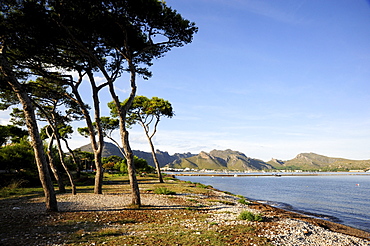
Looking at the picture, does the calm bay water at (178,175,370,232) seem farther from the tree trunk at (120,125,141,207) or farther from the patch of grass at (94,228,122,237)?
the patch of grass at (94,228,122,237)

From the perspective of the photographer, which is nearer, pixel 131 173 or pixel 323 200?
pixel 131 173

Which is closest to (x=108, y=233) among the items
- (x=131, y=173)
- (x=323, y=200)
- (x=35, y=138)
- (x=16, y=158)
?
(x=131, y=173)

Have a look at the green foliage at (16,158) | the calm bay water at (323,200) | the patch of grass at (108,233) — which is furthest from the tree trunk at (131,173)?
the green foliage at (16,158)

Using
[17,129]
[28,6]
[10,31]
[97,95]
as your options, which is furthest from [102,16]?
[17,129]

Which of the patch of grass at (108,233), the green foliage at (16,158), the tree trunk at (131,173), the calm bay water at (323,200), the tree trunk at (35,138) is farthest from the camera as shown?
the green foliage at (16,158)

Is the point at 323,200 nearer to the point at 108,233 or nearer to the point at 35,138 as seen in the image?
the point at 108,233

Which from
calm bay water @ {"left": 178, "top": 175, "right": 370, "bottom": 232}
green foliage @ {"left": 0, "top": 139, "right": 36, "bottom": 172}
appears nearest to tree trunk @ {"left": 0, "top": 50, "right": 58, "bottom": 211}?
calm bay water @ {"left": 178, "top": 175, "right": 370, "bottom": 232}

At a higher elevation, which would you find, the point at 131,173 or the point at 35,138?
Answer: the point at 35,138

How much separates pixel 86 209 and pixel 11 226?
3.76 metres

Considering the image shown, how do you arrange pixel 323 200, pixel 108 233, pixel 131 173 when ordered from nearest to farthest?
pixel 108 233
pixel 131 173
pixel 323 200

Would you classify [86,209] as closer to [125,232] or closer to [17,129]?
[125,232]

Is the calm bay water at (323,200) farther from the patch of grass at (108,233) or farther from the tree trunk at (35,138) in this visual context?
the tree trunk at (35,138)

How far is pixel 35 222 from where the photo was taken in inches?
371

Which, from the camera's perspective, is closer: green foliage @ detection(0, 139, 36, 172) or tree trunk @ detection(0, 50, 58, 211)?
tree trunk @ detection(0, 50, 58, 211)
